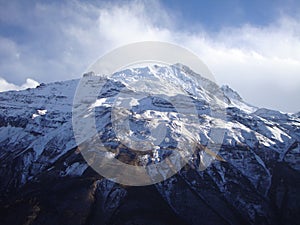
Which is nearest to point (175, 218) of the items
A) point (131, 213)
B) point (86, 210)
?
point (131, 213)

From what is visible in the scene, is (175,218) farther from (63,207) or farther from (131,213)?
(63,207)

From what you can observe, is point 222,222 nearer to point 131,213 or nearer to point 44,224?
point 131,213

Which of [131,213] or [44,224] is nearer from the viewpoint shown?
[44,224]

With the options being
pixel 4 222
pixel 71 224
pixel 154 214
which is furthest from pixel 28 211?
pixel 154 214

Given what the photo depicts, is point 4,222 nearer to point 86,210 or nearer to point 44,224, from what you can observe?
point 44,224

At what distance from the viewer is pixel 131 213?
648ft

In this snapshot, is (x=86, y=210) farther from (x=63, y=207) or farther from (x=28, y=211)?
(x=28, y=211)

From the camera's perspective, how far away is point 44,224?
18312 cm

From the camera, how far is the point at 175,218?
196750mm

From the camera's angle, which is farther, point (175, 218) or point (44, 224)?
point (175, 218)

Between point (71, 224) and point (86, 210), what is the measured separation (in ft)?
48.1

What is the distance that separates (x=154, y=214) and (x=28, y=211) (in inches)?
2549

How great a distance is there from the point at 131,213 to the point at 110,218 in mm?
Answer: 11683

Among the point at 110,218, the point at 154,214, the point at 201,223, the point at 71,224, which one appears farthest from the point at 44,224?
the point at 201,223
